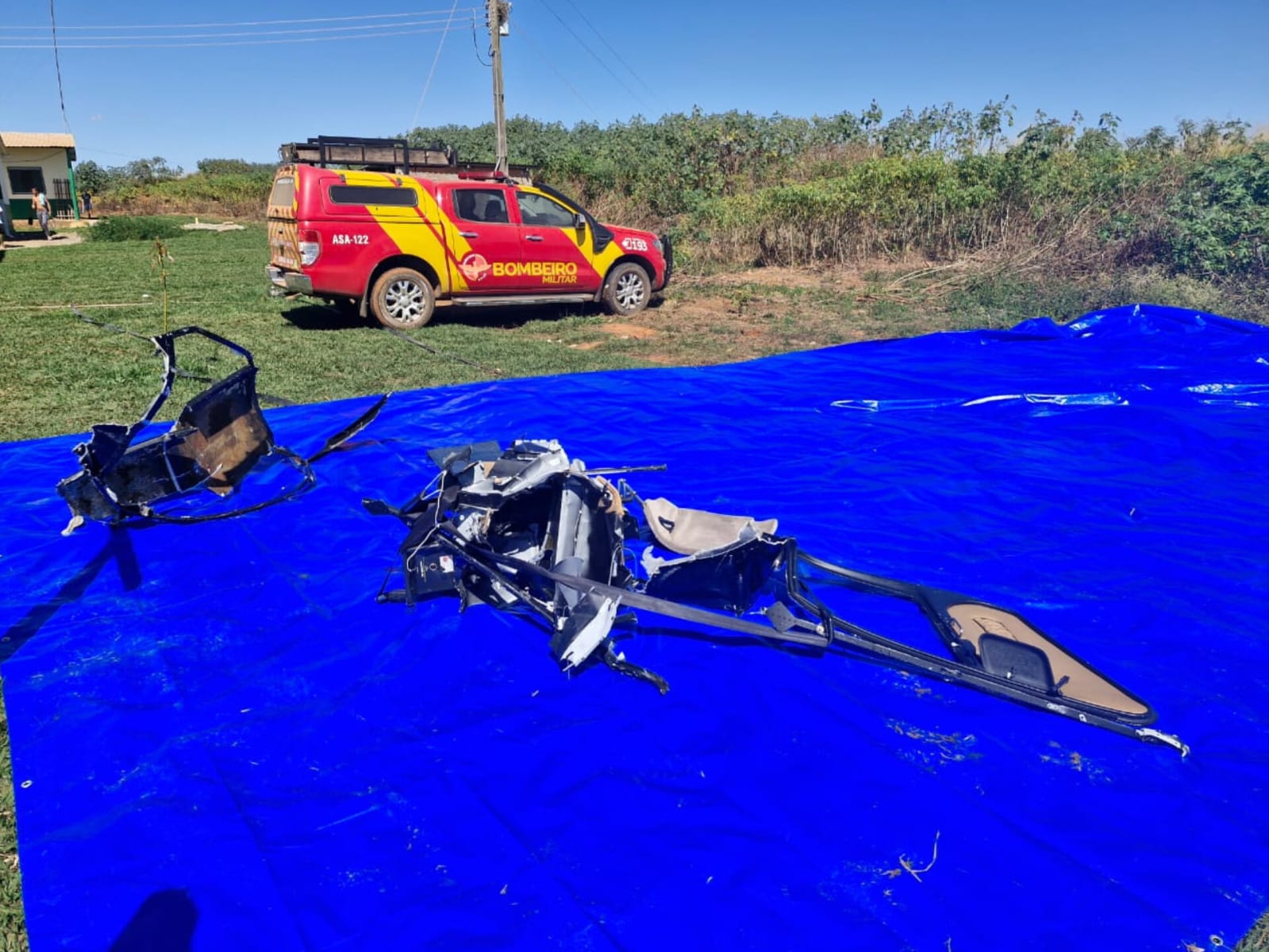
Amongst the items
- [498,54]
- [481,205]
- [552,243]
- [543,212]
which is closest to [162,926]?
[481,205]

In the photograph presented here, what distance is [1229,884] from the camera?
282cm

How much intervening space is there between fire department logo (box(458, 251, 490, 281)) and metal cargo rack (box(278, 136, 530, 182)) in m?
1.98

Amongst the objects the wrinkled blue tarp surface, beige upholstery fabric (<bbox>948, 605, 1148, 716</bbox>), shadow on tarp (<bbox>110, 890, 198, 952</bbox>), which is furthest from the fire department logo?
shadow on tarp (<bbox>110, 890, 198, 952</bbox>)

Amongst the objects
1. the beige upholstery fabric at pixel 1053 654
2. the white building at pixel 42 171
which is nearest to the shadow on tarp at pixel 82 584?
the beige upholstery fabric at pixel 1053 654

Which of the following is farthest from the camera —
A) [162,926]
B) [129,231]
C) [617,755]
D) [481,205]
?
[129,231]

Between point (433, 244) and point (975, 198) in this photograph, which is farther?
point (975, 198)

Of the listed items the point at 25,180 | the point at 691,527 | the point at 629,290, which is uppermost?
the point at 25,180

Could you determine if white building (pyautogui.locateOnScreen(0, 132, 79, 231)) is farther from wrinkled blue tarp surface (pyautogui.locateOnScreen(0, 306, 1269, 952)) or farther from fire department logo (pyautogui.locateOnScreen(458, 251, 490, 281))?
wrinkled blue tarp surface (pyautogui.locateOnScreen(0, 306, 1269, 952))

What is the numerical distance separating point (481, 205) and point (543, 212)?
37.4 inches

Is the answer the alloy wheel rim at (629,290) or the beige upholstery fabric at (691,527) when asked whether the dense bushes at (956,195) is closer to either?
the alloy wheel rim at (629,290)

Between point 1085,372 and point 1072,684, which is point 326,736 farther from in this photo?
point 1085,372

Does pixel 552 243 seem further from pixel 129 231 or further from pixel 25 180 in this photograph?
pixel 25 180

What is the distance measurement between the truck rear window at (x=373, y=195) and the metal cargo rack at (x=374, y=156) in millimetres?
2171

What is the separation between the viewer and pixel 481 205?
1215 centimetres
